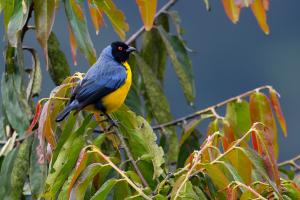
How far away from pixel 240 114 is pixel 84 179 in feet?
4.74

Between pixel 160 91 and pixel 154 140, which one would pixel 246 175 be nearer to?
pixel 154 140

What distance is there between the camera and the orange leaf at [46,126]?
4.05m

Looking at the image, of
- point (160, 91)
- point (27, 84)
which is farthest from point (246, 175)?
point (160, 91)

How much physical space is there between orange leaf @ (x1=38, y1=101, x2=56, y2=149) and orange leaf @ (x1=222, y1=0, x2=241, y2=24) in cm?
109

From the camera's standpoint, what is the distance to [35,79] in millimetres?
5133

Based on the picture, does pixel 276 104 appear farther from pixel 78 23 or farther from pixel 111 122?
pixel 78 23

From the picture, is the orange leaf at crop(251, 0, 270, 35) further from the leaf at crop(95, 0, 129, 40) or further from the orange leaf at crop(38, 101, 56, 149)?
the orange leaf at crop(38, 101, 56, 149)

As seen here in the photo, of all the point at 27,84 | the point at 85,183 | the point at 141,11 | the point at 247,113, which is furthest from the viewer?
the point at 27,84

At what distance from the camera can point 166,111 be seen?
623cm

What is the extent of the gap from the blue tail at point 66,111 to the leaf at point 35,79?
62cm

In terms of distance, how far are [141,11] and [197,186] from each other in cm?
94

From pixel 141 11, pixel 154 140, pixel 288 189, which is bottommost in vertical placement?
pixel 288 189

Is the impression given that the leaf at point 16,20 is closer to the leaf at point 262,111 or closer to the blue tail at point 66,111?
the blue tail at point 66,111

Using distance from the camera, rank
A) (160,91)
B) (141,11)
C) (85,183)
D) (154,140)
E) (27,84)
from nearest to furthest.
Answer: (85,183) → (154,140) → (141,11) → (27,84) → (160,91)
